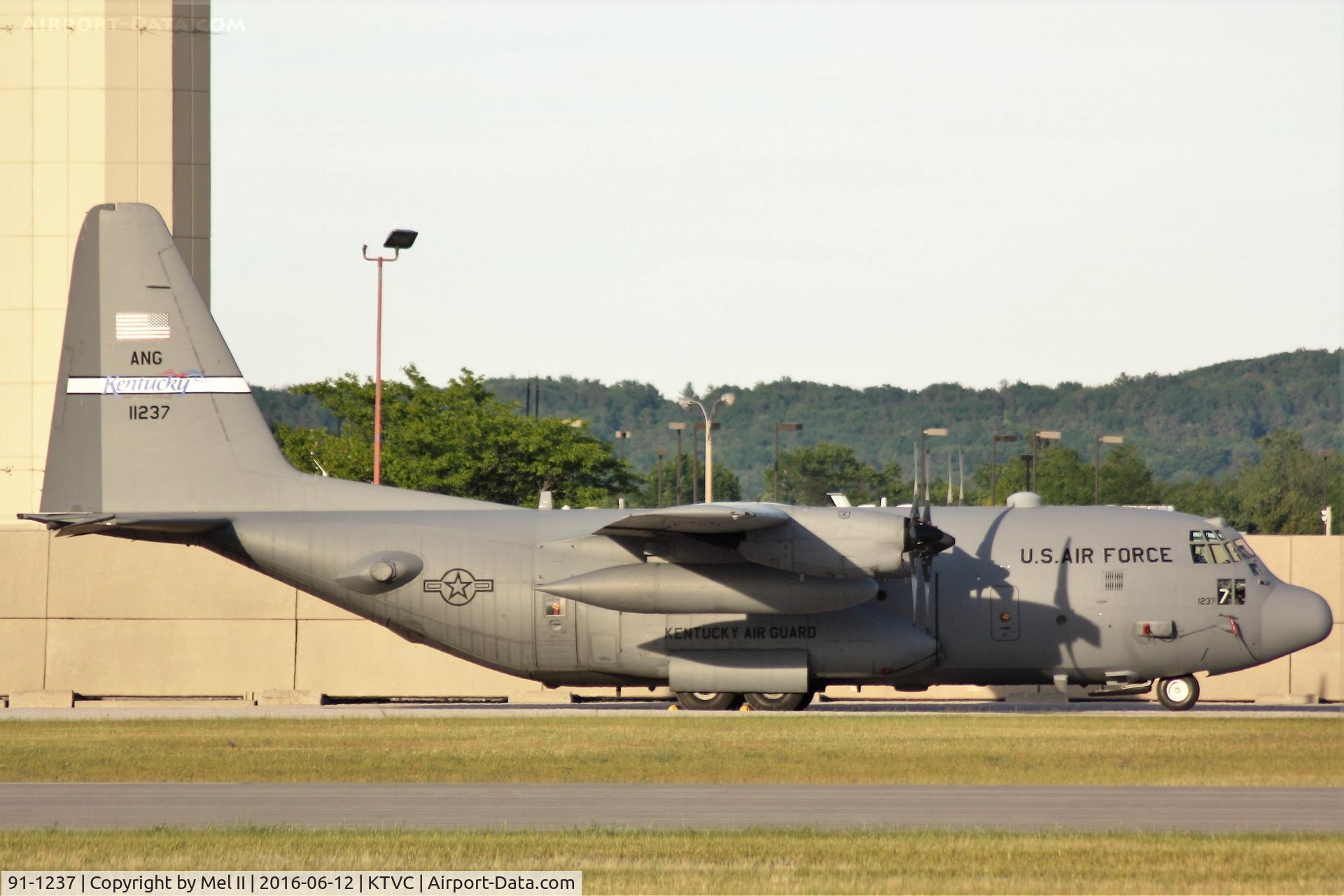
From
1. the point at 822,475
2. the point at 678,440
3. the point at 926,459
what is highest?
the point at 822,475

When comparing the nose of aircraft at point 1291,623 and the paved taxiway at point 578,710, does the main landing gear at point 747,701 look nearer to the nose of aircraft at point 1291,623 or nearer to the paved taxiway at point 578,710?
the paved taxiway at point 578,710

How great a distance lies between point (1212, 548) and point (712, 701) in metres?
9.43

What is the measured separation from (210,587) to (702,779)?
18789 mm

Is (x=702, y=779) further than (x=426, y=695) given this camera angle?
No

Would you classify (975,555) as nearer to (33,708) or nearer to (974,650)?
(974,650)

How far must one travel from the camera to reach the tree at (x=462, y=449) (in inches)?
2402

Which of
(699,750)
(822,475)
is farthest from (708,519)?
(822,475)

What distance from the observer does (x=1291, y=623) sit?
2677cm

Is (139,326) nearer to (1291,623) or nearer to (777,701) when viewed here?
(777,701)

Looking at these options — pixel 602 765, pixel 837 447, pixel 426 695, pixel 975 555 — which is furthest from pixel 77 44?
pixel 837 447

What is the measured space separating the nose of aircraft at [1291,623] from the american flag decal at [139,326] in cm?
2039

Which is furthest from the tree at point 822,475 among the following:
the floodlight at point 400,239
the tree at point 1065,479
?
the floodlight at point 400,239

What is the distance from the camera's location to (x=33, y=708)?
3119cm

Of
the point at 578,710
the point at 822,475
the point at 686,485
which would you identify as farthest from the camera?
the point at 822,475
